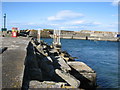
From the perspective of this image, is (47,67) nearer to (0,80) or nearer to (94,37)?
(0,80)

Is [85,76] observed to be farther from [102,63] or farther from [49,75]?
[102,63]

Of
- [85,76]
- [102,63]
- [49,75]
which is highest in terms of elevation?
[49,75]

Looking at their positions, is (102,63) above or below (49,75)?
below

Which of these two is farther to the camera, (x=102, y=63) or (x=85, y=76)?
(x=102, y=63)

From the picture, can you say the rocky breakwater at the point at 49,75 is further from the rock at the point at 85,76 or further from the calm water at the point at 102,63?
the calm water at the point at 102,63

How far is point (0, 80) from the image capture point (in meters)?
2.64

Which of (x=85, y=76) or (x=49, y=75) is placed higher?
(x=49, y=75)

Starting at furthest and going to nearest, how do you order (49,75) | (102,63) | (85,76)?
1. (102,63)
2. (85,76)
3. (49,75)

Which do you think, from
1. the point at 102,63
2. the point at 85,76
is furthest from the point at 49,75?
the point at 102,63

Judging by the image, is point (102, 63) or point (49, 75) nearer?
point (49, 75)

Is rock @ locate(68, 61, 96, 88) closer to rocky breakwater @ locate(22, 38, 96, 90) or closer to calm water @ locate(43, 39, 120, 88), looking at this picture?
rocky breakwater @ locate(22, 38, 96, 90)

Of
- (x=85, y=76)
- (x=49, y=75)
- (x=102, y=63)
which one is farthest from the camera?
(x=102, y=63)

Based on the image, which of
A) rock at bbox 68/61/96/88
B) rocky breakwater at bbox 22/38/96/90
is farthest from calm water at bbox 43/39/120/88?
rocky breakwater at bbox 22/38/96/90

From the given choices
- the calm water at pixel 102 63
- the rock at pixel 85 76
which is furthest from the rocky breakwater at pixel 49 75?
the calm water at pixel 102 63
